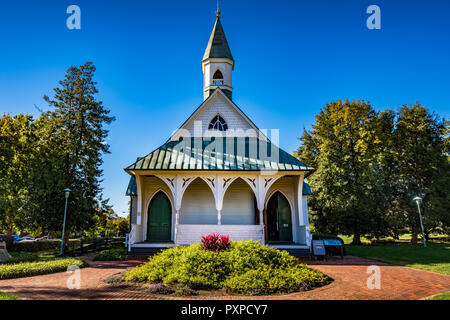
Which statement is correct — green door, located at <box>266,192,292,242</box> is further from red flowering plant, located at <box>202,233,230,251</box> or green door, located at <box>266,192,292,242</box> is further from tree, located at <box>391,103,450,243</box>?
tree, located at <box>391,103,450,243</box>

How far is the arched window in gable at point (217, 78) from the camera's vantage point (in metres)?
20.9

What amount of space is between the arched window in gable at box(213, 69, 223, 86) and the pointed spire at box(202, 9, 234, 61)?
121cm

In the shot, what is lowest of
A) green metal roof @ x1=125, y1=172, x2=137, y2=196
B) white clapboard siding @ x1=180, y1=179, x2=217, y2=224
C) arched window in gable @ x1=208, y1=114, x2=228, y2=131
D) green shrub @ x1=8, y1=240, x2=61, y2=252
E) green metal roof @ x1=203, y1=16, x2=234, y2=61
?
green shrub @ x1=8, y1=240, x2=61, y2=252

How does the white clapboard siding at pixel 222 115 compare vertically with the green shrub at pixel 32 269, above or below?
above

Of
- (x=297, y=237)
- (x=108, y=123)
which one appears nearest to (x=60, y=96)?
(x=108, y=123)

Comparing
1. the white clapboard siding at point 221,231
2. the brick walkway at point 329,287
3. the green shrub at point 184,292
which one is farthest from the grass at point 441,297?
the white clapboard siding at point 221,231

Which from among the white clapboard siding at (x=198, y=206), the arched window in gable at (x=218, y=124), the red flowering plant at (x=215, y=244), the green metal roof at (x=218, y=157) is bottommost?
the red flowering plant at (x=215, y=244)

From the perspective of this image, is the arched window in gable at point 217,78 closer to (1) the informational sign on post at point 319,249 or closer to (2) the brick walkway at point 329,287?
(1) the informational sign on post at point 319,249

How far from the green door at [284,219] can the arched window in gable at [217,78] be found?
931 cm

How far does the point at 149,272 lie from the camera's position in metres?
8.89

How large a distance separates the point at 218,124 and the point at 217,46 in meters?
6.94

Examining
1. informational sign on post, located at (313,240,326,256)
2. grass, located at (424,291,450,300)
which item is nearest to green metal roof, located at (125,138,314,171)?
informational sign on post, located at (313,240,326,256)

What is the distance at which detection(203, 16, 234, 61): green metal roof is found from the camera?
21.0 m

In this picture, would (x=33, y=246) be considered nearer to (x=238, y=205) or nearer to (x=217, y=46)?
→ (x=238, y=205)
